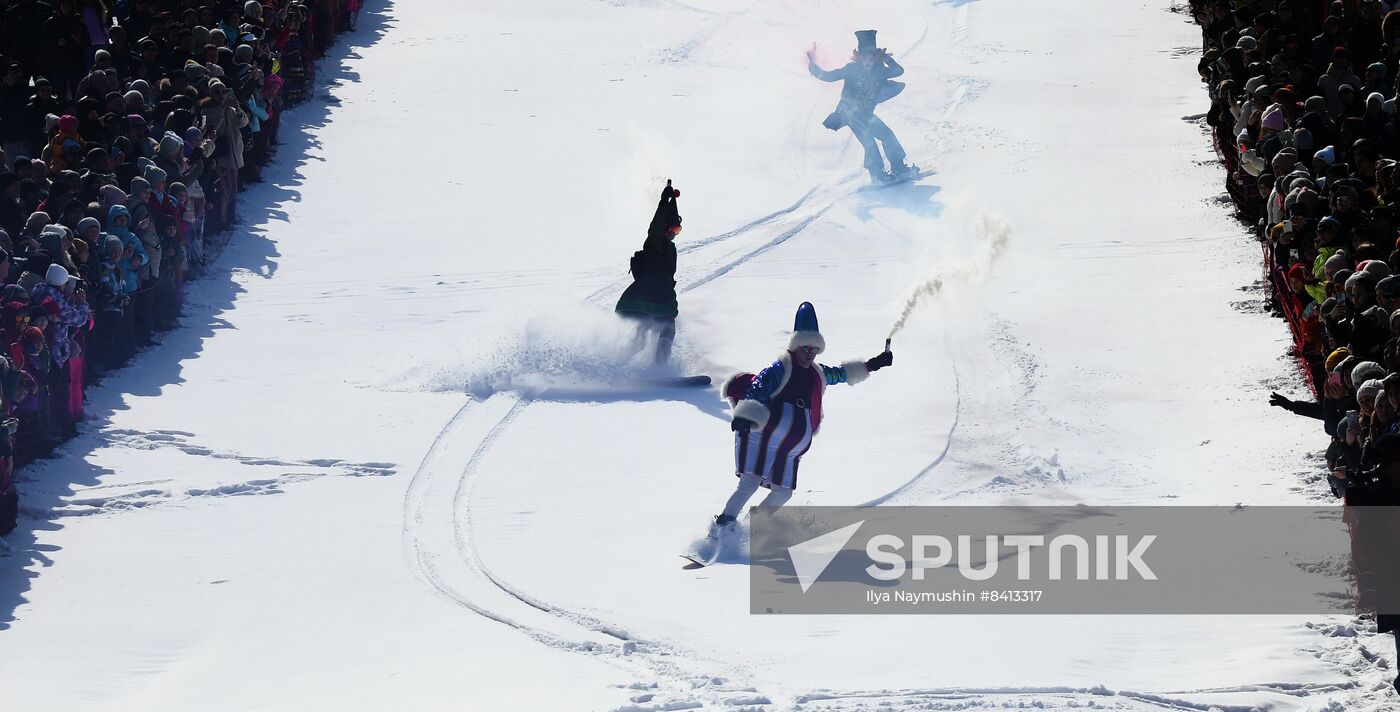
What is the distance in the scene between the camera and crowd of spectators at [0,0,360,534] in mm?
11805

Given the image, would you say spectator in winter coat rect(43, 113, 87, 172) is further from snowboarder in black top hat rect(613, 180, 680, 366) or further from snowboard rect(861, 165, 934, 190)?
snowboard rect(861, 165, 934, 190)

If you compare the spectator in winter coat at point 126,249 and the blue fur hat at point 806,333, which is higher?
the blue fur hat at point 806,333

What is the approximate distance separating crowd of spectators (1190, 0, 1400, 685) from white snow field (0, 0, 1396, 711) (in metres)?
0.73

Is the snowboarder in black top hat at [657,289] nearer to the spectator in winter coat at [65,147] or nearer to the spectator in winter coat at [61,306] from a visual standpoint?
the spectator in winter coat at [61,306]

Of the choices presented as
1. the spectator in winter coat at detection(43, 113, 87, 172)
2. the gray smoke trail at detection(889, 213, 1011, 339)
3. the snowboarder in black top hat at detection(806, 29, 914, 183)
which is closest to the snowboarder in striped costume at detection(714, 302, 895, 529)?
the gray smoke trail at detection(889, 213, 1011, 339)

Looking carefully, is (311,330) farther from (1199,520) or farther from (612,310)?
(1199,520)

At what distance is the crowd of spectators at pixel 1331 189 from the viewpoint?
8930 millimetres

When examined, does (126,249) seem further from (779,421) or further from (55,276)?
(779,421)

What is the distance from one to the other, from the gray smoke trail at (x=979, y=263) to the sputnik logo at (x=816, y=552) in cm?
485

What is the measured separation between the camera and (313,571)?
10.2 metres

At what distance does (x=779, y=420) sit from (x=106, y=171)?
21.0 ft

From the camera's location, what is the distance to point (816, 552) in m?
10.1

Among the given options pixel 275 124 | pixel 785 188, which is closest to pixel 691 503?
pixel 785 188

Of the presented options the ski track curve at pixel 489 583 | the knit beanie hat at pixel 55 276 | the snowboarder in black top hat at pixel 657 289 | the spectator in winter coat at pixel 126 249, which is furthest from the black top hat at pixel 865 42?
the knit beanie hat at pixel 55 276
